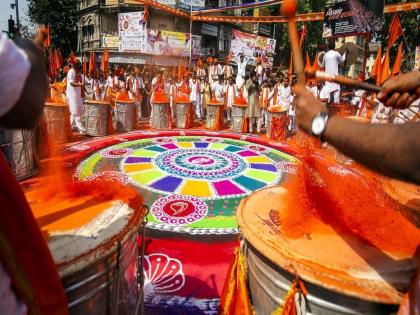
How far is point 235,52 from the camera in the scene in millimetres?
21359

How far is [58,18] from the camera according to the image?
91.0ft

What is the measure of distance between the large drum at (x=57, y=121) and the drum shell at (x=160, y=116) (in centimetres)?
269

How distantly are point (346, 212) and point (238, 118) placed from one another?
26.4 ft

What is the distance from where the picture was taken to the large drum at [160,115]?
938 cm

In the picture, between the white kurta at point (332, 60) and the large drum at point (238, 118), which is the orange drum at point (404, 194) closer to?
the white kurta at point (332, 60)

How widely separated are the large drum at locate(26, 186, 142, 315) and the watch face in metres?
1.00

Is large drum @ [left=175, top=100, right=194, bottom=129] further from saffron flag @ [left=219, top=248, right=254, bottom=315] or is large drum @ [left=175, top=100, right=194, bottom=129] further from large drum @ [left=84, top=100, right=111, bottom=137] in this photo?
saffron flag @ [left=219, top=248, right=254, bottom=315]

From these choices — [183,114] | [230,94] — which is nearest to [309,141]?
[183,114]

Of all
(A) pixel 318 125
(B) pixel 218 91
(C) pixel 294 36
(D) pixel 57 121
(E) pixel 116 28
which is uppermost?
(E) pixel 116 28

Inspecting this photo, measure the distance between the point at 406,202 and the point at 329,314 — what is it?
1.16 m

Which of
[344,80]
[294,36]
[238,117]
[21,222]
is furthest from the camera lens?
[238,117]

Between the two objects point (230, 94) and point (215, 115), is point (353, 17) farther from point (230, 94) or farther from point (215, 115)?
point (215, 115)

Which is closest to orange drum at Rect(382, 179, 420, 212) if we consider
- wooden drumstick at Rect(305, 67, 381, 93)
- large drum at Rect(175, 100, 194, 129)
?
wooden drumstick at Rect(305, 67, 381, 93)

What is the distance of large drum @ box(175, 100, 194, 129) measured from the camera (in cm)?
980
